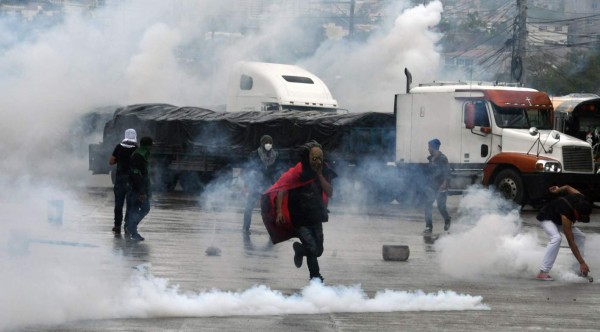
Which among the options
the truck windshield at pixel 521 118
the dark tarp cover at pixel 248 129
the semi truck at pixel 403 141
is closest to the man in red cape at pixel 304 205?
the semi truck at pixel 403 141

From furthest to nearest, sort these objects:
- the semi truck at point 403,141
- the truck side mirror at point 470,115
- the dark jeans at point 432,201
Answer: the truck side mirror at point 470,115 < the semi truck at point 403,141 < the dark jeans at point 432,201

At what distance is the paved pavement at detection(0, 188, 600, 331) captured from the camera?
1057cm

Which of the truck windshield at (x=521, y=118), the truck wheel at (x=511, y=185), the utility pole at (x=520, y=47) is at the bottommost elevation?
the truck wheel at (x=511, y=185)

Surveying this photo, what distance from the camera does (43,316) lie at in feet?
33.6

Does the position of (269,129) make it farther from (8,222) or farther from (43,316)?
(43,316)

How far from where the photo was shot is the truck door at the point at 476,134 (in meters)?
27.6

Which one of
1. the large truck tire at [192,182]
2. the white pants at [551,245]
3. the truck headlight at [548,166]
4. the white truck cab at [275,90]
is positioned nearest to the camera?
the white pants at [551,245]

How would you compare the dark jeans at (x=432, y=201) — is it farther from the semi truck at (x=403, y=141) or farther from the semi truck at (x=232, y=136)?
the semi truck at (x=232, y=136)

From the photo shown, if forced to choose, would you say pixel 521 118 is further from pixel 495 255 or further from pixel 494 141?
pixel 495 255

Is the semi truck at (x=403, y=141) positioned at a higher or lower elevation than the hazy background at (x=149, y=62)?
lower

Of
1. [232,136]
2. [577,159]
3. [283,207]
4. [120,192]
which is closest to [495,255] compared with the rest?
[283,207]

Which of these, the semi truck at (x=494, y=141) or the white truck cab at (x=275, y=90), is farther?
the white truck cab at (x=275, y=90)

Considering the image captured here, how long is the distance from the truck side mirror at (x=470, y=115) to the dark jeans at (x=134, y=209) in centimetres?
1121

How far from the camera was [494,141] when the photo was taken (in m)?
27.5
